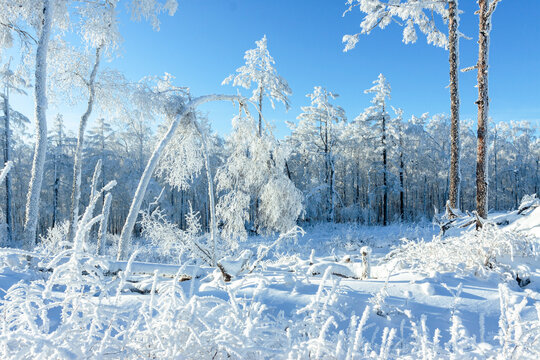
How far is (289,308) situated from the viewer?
224cm

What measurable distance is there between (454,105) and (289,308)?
7458 millimetres

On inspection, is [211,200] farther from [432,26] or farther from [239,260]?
[432,26]

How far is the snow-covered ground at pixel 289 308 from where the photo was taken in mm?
1135

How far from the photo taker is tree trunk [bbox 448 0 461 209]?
7238 mm

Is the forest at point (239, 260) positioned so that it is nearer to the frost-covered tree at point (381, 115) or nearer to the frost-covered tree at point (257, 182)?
the frost-covered tree at point (257, 182)

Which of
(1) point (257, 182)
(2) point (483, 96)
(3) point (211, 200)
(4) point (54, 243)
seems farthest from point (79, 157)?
(2) point (483, 96)

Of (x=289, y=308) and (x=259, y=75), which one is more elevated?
(x=259, y=75)

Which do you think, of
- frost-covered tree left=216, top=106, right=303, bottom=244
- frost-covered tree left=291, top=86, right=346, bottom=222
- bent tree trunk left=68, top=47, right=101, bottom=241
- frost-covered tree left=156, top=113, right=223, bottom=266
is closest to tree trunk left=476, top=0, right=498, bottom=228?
frost-covered tree left=216, top=106, right=303, bottom=244

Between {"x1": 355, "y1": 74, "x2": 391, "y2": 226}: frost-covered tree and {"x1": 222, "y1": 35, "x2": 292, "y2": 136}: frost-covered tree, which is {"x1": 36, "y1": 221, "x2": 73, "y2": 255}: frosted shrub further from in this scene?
{"x1": 355, "y1": 74, "x2": 391, "y2": 226}: frost-covered tree

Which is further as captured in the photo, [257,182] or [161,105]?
[257,182]

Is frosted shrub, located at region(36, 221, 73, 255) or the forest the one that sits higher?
the forest

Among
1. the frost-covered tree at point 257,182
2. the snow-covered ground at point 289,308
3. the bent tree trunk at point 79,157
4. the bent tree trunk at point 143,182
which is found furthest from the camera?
the bent tree trunk at point 79,157

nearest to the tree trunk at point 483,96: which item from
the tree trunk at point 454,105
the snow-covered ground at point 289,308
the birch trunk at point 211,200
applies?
the tree trunk at point 454,105

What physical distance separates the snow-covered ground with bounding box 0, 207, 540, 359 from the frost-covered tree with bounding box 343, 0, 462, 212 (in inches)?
116
